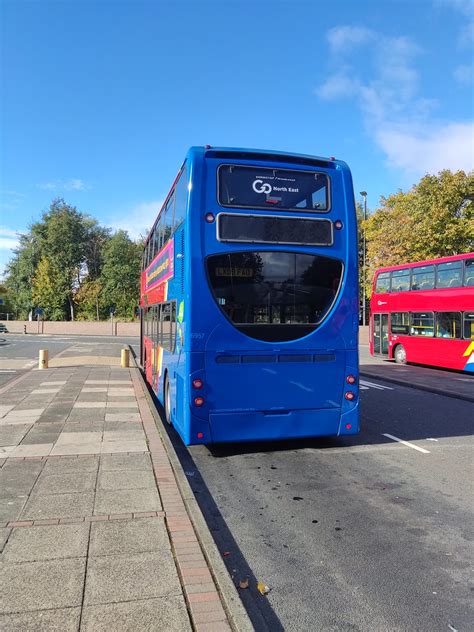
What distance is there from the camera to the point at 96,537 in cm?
393

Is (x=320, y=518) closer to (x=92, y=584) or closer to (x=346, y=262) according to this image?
(x=92, y=584)

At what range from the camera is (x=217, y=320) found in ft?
20.4

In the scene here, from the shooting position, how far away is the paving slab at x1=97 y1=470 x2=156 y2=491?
16.8 feet

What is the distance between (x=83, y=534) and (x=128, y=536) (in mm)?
375

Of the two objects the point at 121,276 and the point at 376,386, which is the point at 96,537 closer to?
the point at 376,386

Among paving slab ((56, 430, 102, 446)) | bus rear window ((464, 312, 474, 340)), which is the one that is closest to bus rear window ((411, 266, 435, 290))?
bus rear window ((464, 312, 474, 340))

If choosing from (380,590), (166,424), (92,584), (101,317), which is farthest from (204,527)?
(101,317)

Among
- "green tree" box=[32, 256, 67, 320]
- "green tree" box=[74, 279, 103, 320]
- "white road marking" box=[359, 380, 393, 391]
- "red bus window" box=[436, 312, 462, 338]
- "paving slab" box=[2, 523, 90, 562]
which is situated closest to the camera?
"paving slab" box=[2, 523, 90, 562]

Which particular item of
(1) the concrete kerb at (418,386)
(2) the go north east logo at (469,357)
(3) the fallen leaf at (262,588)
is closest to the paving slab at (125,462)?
(3) the fallen leaf at (262,588)

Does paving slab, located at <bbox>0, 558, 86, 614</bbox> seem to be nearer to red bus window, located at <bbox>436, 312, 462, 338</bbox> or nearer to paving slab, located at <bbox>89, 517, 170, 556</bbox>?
paving slab, located at <bbox>89, 517, 170, 556</bbox>

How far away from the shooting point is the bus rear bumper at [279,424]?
20.7 feet

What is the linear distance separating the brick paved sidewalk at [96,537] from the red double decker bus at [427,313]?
43.5ft

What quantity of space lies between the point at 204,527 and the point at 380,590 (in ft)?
4.73

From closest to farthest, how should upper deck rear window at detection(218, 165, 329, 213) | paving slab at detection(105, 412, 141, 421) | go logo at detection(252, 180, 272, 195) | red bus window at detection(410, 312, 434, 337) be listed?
upper deck rear window at detection(218, 165, 329, 213) < go logo at detection(252, 180, 272, 195) < paving slab at detection(105, 412, 141, 421) < red bus window at detection(410, 312, 434, 337)
